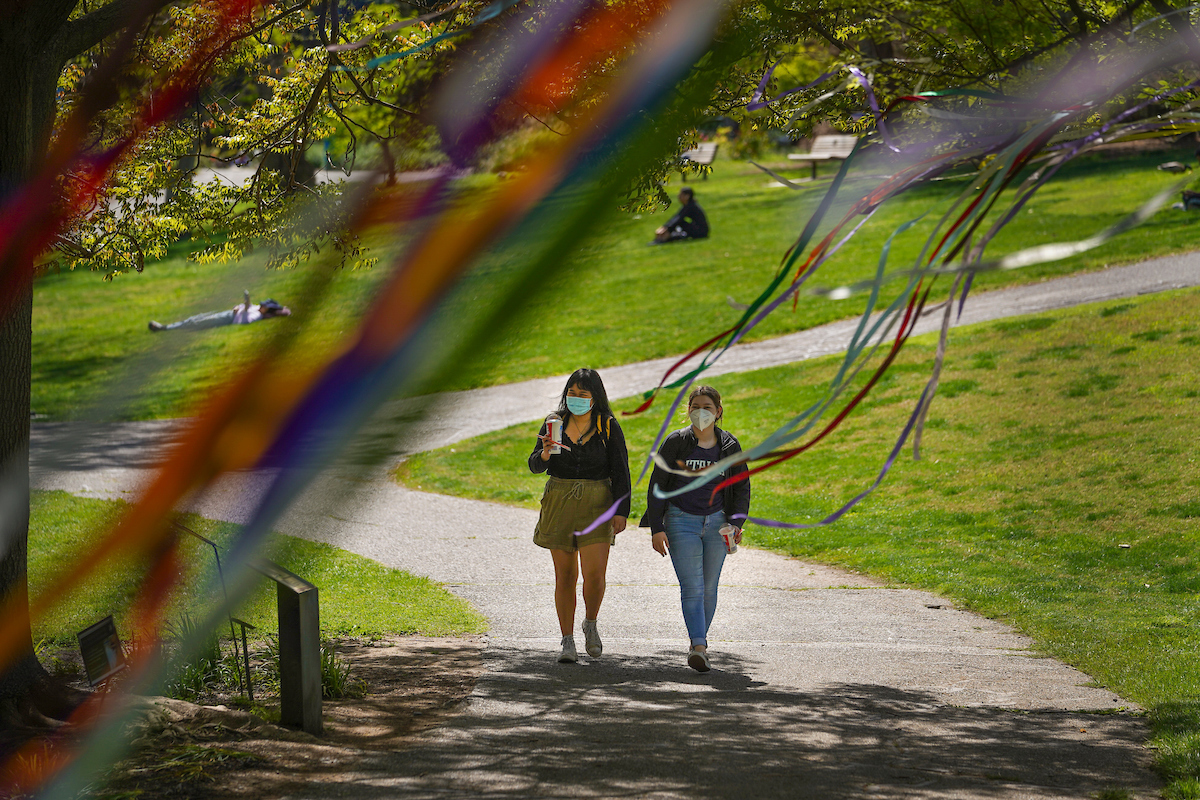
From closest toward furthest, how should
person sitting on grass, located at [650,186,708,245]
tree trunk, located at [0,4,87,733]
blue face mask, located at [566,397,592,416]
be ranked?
tree trunk, located at [0,4,87,733], blue face mask, located at [566,397,592,416], person sitting on grass, located at [650,186,708,245]

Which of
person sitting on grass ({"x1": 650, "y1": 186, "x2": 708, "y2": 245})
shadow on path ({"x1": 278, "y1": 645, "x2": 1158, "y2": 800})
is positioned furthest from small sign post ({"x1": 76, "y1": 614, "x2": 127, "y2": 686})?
person sitting on grass ({"x1": 650, "y1": 186, "x2": 708, "y2": 245})

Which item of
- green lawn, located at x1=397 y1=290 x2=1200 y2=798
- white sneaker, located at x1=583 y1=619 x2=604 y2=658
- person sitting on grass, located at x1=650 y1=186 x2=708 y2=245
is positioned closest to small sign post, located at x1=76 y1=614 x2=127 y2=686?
white sneaker, located at x1=583 y1=619 x2=604 y2=658

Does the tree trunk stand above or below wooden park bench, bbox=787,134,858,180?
below

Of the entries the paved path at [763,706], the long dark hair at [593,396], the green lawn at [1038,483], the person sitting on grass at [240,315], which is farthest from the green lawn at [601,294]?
the green lawn at [1038,483]

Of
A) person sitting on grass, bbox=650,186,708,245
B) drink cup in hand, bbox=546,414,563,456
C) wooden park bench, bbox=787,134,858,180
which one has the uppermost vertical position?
wooden park bench, bbox=787,134,858,180

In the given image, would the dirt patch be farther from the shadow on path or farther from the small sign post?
the small sign post

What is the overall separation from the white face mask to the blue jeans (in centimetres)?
54

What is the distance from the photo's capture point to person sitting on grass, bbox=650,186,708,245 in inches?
1105

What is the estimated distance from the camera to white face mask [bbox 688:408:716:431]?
268 inches

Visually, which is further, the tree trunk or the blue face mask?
the blue face mask

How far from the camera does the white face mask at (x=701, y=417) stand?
6.80 metres

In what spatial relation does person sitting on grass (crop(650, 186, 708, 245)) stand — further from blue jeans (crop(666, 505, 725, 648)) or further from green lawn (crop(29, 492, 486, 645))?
blue jeans (crop(666, 505, 725, 648))

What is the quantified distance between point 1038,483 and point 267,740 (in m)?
9.59

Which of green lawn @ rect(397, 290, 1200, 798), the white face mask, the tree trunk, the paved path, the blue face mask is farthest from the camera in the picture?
green lawn @ rect(397, 290, 1200, 798)
